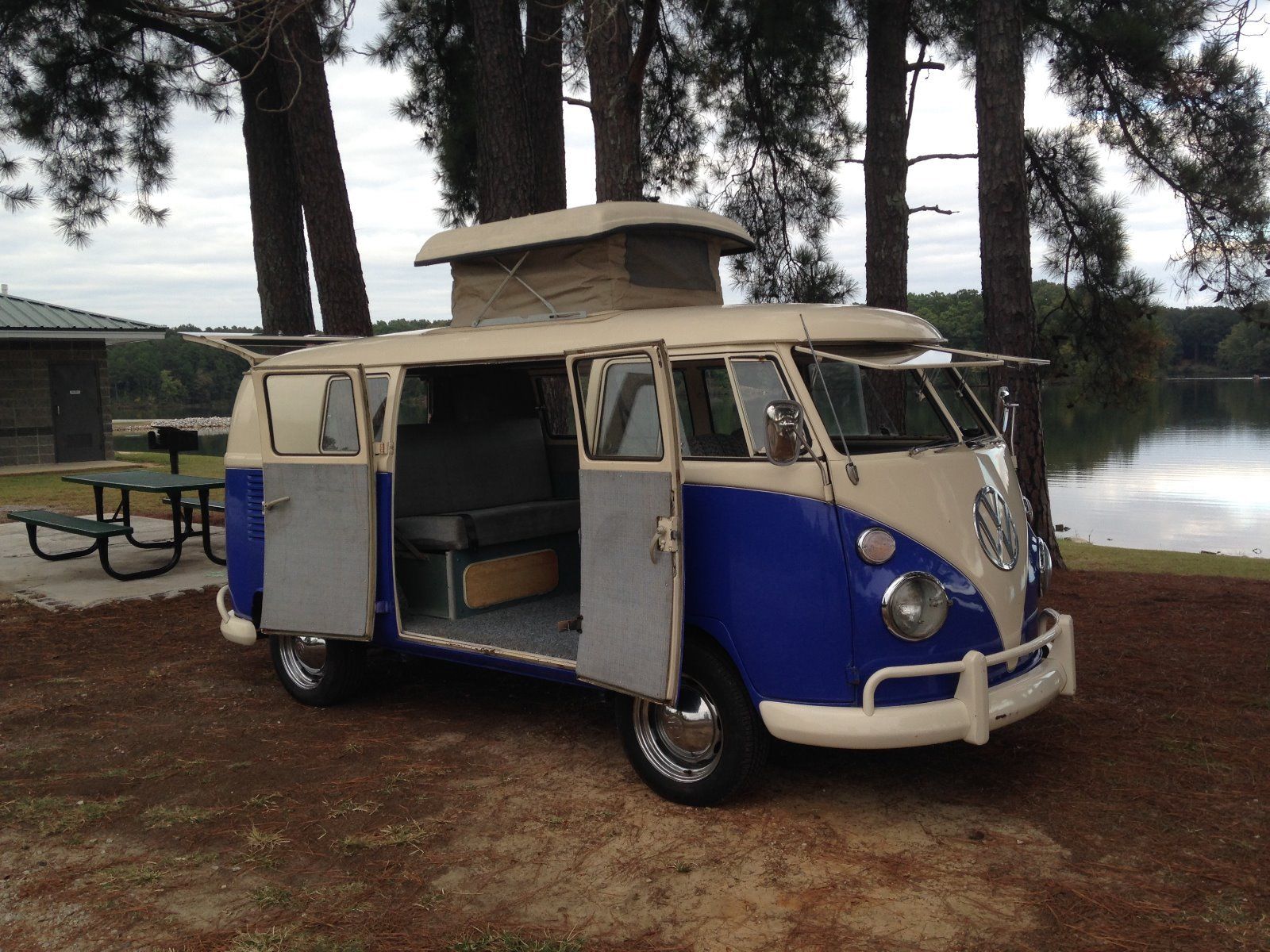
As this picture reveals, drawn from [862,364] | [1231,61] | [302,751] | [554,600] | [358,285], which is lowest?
[302,751]

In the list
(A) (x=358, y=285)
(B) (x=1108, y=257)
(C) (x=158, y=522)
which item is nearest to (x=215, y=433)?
(C) (x=158, y=522)

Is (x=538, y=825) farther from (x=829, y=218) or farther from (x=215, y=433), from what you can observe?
(x=215, y=433)

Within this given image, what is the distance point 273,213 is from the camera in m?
12.5

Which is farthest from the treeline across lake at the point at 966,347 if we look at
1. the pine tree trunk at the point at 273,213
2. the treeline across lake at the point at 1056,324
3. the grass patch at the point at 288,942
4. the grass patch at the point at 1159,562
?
the grass patch at the point at 288,942

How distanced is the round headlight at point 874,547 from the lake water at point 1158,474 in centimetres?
924

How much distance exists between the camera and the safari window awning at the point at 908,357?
15.3 feet

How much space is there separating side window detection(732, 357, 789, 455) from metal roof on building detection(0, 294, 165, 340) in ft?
66.0

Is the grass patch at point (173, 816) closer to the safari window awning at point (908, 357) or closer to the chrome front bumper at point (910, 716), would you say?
the chrome front bumper at point (910, 716)

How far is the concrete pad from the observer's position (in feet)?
33.1

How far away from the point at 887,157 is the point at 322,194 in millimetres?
5743

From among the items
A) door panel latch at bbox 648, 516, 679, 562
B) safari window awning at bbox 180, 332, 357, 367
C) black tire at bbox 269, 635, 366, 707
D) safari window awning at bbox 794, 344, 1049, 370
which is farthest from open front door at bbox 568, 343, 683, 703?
safari window awning at bbox 180, 332, 357, 367

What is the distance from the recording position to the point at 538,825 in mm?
4793

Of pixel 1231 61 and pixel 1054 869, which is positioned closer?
pixel 1054 869

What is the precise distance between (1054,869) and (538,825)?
2.08 metres
